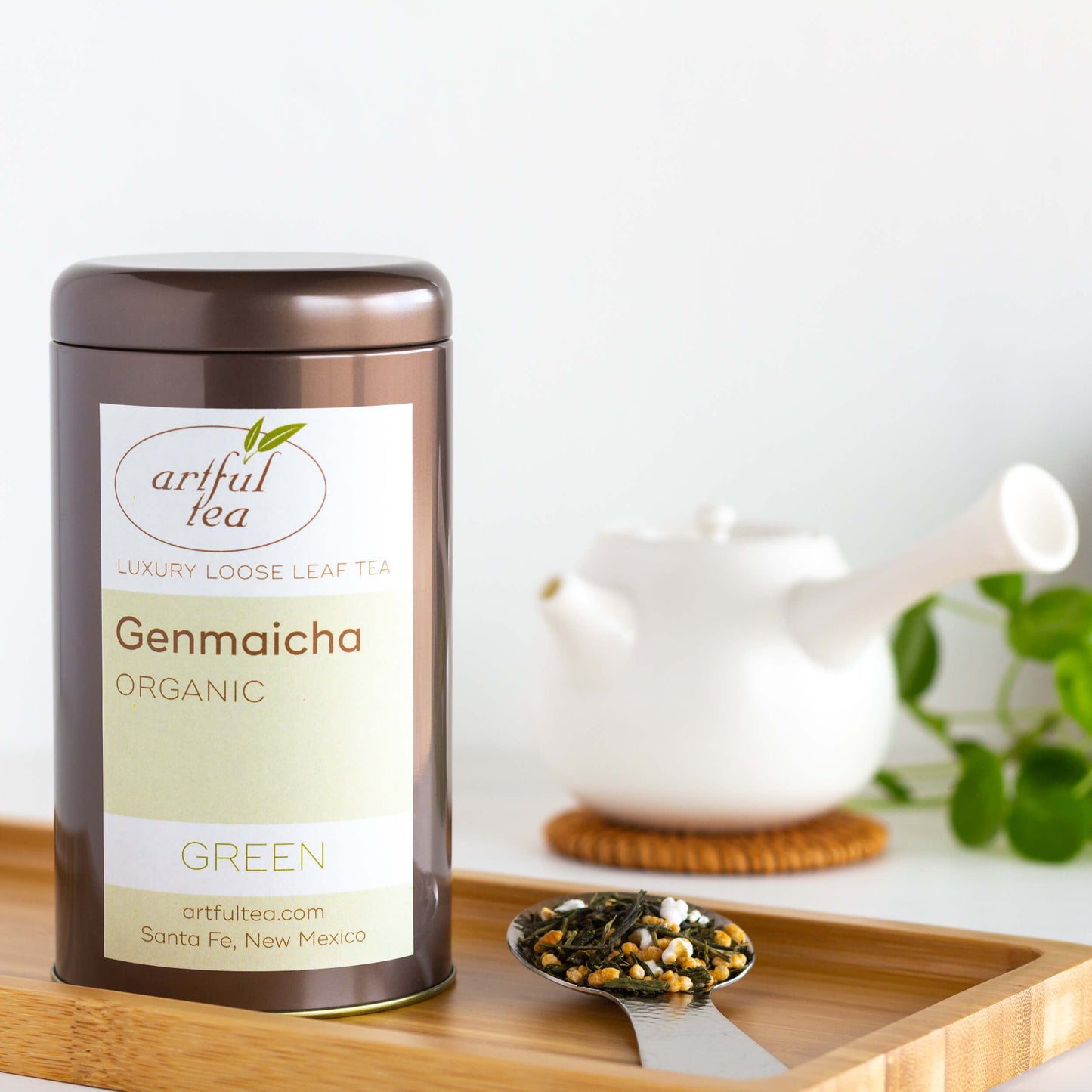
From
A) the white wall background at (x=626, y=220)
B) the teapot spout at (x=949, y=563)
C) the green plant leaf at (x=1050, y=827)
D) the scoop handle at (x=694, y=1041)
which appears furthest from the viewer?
the white wall background at (x=626, y=220)

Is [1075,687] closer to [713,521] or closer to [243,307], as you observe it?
[713,521]

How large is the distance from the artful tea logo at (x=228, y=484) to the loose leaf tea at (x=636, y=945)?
168 millimetres

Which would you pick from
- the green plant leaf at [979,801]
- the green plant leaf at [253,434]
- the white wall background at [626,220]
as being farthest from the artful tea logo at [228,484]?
the white wall background at [626,220]

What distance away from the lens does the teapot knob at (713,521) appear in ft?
3.04

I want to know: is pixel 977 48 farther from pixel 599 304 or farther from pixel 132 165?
pixel 132 165

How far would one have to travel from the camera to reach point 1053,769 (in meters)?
0.93

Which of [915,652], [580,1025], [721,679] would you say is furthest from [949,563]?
[580,1025]

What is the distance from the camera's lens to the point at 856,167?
3.70 ft

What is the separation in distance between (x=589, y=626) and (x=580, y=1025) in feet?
1.20

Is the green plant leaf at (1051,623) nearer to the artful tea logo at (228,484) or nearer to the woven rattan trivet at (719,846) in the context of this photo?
the woven rattan trivet at (719,846)

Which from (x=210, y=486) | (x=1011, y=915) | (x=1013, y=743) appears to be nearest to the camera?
(x=210, y=486)

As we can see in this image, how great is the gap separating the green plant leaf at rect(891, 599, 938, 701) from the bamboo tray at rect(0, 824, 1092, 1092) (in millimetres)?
438

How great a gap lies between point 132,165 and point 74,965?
76cm

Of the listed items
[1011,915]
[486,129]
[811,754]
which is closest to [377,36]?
[486,129]
